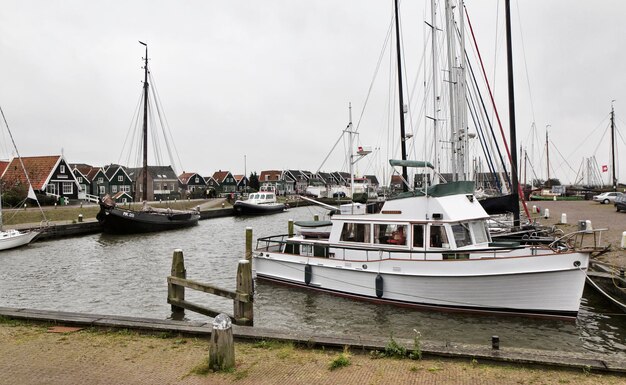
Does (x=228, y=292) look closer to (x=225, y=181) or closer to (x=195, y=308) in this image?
(x=195, y=308)

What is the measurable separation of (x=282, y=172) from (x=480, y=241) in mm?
108862

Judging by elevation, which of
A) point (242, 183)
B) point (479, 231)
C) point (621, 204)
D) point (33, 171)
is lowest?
point (479, 231)

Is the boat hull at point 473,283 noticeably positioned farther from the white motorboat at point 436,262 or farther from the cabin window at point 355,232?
the cabin window at point 355,232

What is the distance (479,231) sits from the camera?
545 inches

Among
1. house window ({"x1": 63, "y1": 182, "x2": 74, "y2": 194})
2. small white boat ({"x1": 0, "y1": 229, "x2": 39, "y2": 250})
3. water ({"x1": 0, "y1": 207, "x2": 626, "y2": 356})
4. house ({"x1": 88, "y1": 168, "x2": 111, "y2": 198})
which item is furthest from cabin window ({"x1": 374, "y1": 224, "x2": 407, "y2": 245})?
house ({"x1": 88, "y1": 168, "x2": 111, "y2": 198})

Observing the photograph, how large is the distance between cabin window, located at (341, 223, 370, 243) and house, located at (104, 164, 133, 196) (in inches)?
3102

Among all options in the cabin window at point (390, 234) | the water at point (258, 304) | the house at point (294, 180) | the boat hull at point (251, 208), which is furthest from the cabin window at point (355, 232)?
the house at point (294, 180)

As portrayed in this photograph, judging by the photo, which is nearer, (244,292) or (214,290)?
(244,292)

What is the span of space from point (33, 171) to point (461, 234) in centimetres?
5751

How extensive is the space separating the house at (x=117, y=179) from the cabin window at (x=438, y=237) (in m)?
81.8

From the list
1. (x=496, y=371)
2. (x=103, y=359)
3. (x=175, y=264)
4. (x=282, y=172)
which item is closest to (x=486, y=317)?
(x=496, y=371)

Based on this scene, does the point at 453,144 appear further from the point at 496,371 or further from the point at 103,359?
the point at 103,359

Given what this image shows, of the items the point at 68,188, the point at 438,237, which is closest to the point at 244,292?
the point at 438,237

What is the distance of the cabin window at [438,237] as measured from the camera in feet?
42.4
